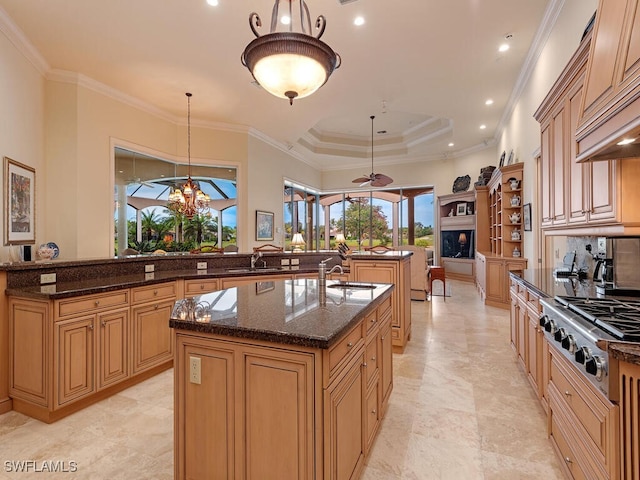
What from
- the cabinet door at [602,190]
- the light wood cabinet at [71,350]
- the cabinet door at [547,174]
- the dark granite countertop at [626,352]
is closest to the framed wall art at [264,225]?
the light wood cabinet at [71,350]

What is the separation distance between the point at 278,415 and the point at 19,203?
424 cm

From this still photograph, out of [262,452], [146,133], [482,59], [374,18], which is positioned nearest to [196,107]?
[146,133]

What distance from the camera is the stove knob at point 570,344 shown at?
1539mm

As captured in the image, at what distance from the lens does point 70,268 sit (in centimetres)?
303

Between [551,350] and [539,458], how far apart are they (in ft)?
2.22

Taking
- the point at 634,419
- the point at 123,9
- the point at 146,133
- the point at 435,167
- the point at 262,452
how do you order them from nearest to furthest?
the point at 634,419 < the point at 262,452 < the point at 123,9 < the point at 146,133 < the point at 435,167

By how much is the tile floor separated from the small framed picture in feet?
8.66

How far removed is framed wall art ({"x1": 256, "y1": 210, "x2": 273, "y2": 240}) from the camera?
7254 millimetres

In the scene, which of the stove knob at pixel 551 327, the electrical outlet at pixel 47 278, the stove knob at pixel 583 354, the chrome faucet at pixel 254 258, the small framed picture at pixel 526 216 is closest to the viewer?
the stove knob at pixel 583 354

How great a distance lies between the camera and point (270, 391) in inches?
56.1

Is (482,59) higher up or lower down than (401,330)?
higher up

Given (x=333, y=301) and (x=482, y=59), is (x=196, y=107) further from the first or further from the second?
(x=333, y=301)

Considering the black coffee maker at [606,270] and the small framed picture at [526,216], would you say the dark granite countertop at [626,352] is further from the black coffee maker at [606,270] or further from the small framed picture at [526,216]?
the small framed picture at [526,216]

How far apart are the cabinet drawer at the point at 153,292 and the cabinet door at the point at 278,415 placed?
2.01m
